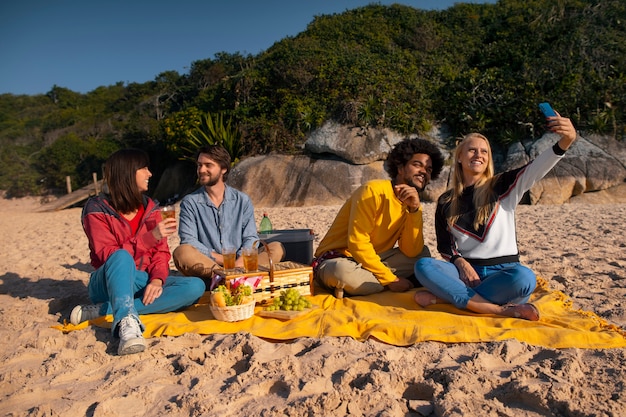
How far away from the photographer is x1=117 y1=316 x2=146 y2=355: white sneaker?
2898 mm

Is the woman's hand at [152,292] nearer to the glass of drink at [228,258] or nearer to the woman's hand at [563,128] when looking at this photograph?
the glass of drink at [228,258]

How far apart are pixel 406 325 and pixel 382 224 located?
1020 millimetres

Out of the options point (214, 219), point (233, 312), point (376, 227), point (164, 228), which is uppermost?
point (164, 228)

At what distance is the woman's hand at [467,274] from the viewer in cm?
345

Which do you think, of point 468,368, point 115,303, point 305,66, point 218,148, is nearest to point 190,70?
point 305,66

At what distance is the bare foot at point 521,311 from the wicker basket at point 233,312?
168 cm

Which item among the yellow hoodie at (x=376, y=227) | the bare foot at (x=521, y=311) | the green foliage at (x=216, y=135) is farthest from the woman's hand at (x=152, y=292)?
the green foliage at (x=216, y=135)

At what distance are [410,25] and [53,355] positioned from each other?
574 inches

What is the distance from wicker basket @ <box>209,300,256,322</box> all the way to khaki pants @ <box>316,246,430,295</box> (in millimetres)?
754

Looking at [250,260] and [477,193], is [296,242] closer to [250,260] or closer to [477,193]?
[250,260]

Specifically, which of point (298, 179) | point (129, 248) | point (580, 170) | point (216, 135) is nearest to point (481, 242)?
point (129, 248)

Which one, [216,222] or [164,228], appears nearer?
[164,228]

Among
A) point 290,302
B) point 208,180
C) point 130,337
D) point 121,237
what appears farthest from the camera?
point 208,180

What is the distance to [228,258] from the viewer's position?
147 inches
